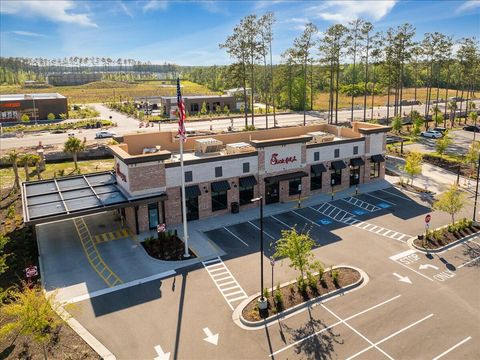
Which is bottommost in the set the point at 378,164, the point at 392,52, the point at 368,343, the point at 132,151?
the point at 368,343

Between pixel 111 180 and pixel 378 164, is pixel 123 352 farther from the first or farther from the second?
pixel 378 164

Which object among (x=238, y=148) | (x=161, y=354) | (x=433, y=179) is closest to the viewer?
(x=161, y=354)

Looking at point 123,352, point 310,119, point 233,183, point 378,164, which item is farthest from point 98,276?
point 310,119

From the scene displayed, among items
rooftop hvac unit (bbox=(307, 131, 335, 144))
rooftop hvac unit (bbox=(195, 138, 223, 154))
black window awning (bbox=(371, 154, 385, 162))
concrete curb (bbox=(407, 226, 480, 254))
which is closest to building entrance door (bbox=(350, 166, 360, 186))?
black window awning (bbox=(371, 154, 385, 162))

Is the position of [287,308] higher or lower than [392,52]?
lower

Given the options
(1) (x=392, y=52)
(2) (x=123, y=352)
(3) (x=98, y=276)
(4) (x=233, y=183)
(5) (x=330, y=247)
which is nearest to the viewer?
(2) (x=123, y=352)

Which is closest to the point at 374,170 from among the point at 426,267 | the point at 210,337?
the point at 426,267

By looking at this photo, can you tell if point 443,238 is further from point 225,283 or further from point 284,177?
point 225,283
